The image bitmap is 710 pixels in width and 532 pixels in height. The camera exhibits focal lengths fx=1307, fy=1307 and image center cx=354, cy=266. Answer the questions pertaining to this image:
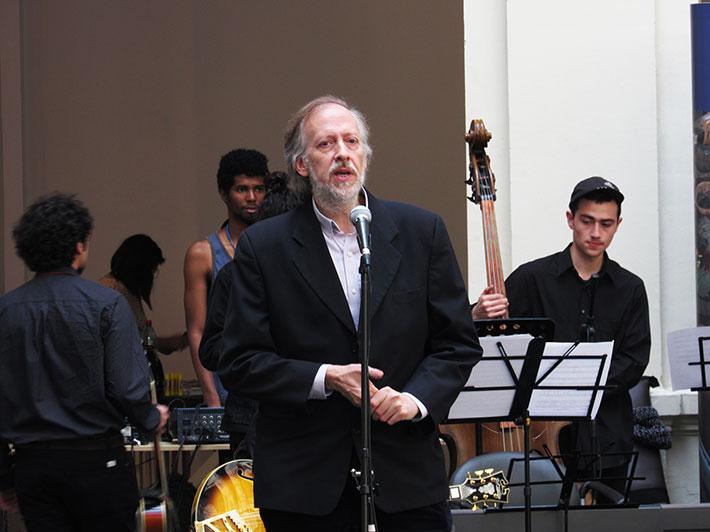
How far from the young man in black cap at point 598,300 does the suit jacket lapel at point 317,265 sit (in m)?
2.21

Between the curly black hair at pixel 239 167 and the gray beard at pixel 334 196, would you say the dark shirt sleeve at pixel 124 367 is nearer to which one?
the curly black hair at pixel 239 167

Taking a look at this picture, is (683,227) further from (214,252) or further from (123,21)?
(123,21)

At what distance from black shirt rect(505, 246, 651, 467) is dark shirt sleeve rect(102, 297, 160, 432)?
1.73 metres

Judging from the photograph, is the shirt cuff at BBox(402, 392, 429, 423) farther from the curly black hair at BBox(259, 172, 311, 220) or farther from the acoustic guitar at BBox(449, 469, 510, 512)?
the acoustic guitar at BBox(449, 469, 510, 512)

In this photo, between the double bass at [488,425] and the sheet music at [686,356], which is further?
the double bass at [488,425]

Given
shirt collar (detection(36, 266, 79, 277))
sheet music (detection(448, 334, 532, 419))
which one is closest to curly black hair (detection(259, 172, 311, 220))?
shirt collar (detection(36, 266, 79, 277))

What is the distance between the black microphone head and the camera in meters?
3.35

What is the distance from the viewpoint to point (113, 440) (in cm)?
498

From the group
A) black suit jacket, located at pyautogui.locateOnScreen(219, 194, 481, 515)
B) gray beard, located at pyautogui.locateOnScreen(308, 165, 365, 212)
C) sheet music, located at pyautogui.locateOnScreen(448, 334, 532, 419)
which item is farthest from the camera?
sheet music, located at pyautogui.locateOnScreen(448, 334, 532, 419)

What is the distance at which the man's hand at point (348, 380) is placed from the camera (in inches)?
130

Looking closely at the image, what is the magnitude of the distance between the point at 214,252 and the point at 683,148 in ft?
8.39

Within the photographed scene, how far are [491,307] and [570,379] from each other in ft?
1.78

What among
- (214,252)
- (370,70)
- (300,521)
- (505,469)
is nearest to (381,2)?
(370,70)

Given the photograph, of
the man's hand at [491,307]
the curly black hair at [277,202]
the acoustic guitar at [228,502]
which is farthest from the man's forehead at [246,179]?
the acoustic guitar at [228,502]
